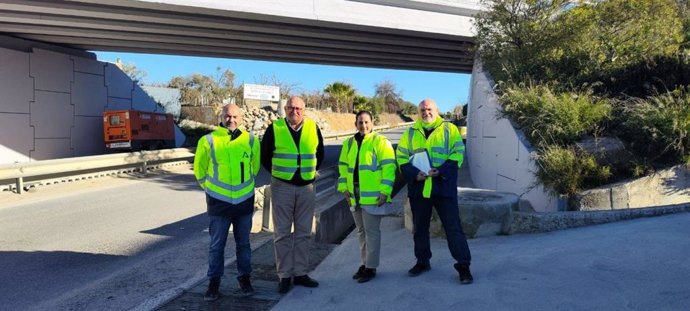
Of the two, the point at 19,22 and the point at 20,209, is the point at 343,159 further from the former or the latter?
the point at 19,22

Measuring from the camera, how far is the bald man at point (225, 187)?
4457mm

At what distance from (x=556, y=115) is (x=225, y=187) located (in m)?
6.16

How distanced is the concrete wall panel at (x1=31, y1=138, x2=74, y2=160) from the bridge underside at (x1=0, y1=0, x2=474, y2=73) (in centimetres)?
364

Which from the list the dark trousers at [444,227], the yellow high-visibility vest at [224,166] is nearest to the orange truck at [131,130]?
the yellow high-visibility vest at [224,166]

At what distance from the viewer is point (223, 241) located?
4523 millimetres

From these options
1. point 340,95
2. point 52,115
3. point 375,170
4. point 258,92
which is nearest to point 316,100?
point 340,95

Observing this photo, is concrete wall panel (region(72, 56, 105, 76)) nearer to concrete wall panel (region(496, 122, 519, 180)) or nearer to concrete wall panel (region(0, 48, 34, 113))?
concrete wall panel (region(0, 48, 34, 113))

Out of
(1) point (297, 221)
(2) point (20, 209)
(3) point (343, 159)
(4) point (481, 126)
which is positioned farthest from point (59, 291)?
(4) point (481, 126)

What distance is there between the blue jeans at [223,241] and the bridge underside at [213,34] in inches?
439

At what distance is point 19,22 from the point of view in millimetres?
15406

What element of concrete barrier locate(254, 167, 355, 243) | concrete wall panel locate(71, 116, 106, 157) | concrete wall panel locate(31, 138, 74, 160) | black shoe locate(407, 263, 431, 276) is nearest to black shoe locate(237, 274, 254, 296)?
black shoe locate(407, 263, 431, 276)

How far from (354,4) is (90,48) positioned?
37.4 feet

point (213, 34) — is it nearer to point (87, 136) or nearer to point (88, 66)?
point (88, 66)

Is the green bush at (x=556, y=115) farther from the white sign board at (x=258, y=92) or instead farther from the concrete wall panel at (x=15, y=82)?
the white sign board at (x=258, y=92)
